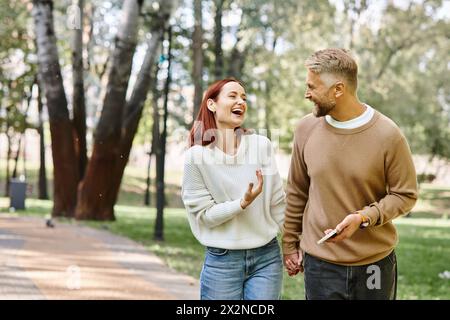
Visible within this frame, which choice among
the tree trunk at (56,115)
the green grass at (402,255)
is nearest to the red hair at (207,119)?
the green grass at (402,255)

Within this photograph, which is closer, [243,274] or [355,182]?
[355,182]

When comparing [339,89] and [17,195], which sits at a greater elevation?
[339,89]

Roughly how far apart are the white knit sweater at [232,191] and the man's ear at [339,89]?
538 mm

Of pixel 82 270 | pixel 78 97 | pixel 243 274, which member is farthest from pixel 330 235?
pixel 78 97

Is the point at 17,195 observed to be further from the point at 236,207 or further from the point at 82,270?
the point at 236,207

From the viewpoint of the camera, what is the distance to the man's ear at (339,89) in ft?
9.65

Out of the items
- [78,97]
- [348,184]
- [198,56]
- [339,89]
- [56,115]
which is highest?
[198,56]

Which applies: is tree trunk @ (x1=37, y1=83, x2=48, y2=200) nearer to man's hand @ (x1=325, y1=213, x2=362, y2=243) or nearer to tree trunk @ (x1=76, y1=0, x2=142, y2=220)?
tree trunk @ (x1=76, y1=0, x2=142, y2=220)

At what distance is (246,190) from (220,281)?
424 mm

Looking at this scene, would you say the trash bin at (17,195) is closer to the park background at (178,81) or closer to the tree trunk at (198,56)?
the park background at (178,81)

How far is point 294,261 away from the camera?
3275mm

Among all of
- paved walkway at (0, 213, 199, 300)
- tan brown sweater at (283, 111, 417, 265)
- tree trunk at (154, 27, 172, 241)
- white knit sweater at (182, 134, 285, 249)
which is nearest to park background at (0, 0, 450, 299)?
tree trunk at (154, 27, 172, 241)

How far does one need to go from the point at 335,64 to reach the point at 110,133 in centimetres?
1422

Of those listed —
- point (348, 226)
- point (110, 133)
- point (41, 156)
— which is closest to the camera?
point (348, 226)
